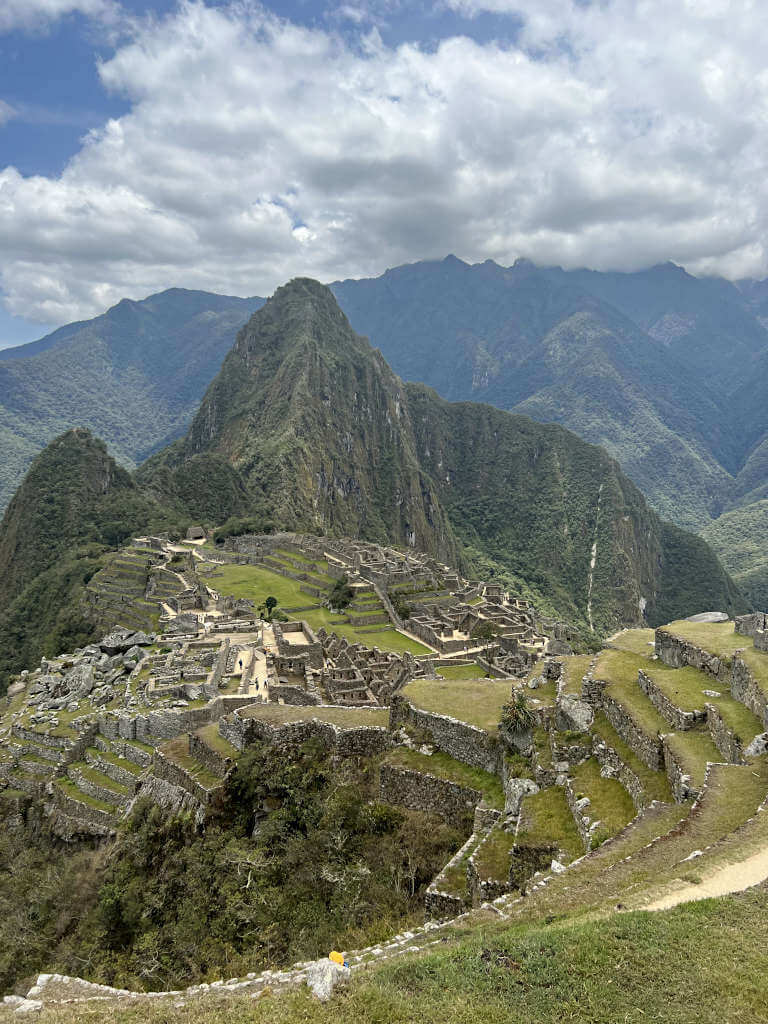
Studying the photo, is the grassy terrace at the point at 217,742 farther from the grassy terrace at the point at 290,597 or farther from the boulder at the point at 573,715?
the grassy terrace at the point at 290,597

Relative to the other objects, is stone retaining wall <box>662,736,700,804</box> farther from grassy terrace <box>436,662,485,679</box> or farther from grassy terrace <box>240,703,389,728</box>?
grassy terrace <box>436,662,485,679</box>

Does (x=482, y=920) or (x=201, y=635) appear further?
(x=201, y=635)

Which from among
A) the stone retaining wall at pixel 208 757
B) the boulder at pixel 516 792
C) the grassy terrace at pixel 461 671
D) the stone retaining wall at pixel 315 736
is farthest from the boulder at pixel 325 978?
the grassy terrace at pixel 461 671

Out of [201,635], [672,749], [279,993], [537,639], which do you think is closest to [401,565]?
[537,639]

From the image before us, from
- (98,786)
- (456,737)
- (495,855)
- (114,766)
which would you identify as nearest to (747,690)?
(495,855)

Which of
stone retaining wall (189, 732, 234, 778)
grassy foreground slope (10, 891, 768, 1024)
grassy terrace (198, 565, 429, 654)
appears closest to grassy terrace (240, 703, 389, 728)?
stone retaining wall (189, 732, 234, 778)

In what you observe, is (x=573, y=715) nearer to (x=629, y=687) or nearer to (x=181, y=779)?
(x=629, y=687)

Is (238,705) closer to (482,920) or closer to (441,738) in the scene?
(441,738)
